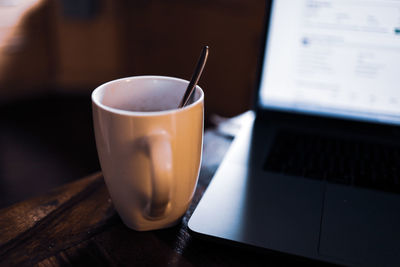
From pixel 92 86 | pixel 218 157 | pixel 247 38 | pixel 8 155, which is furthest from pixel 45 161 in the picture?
pixel 218 157

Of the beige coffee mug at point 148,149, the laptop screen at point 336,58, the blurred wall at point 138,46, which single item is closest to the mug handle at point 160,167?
the beige coffee mug at point 148,149

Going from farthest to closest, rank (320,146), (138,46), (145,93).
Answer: (138,46)
(320,146)
(145,93)

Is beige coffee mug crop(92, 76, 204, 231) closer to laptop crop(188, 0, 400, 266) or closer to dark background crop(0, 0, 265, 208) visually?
laptop crop(188, 0, 400, 266)

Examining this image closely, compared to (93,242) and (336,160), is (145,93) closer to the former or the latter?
(93,242)

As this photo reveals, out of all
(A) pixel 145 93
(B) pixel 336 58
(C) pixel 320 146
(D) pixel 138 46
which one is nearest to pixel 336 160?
(C) pixel 320 146

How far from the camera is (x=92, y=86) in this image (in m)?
2.18

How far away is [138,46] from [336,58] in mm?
1734

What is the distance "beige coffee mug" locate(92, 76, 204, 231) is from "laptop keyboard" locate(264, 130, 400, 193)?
156 millimetres

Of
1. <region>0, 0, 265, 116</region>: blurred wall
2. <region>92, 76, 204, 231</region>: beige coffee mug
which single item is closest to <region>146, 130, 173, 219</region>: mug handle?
<region>92, 76, 204, 231</region>: beige coffee mug

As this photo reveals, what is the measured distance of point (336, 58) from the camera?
1.73 ft

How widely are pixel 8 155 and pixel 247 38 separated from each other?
1154mm

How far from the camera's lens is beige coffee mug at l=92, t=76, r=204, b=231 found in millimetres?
302

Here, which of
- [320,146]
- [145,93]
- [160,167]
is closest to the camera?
[160,167]

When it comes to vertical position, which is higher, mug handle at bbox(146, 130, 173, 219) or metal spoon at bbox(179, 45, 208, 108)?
metal spoon at bbox(179, 45, 208, 108)
